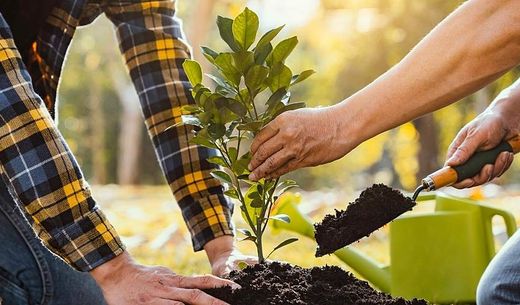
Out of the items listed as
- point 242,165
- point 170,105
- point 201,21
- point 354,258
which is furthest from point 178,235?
point 201,21

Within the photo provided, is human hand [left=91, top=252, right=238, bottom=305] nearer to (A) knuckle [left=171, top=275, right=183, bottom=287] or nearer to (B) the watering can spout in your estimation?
(A) knuckle [left=171, top=275, right=183, bottom=287]

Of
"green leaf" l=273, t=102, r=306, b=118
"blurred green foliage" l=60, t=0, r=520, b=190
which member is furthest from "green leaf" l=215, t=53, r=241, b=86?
"blurred green foliage" l=60, t=0, r=520, b=190

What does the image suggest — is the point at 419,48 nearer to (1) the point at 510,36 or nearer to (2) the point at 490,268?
(1) the point at 510,36

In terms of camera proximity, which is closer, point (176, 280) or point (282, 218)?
point (176, 280)

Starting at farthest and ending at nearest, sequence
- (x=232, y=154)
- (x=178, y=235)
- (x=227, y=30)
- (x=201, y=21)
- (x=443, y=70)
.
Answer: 1. (x=201, y=21)
2. (x=178, y=235)
3. (x=232, y=154)
4. (x=227, y=30)
5. (x=443, y=70)

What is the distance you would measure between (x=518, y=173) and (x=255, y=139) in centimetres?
1516

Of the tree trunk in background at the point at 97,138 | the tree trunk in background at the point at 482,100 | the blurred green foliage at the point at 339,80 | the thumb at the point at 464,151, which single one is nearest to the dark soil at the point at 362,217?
the thumb at the point at 464,151

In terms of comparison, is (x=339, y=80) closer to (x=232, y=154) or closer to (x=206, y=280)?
(x=232, y=154)

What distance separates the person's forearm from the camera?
154cm

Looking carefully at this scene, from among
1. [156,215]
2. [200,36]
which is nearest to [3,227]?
[156,215]

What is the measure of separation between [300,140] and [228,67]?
0.25 meters

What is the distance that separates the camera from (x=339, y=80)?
10945 mm

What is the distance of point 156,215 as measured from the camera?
703 cm

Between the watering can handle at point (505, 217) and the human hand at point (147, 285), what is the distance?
1212mm
